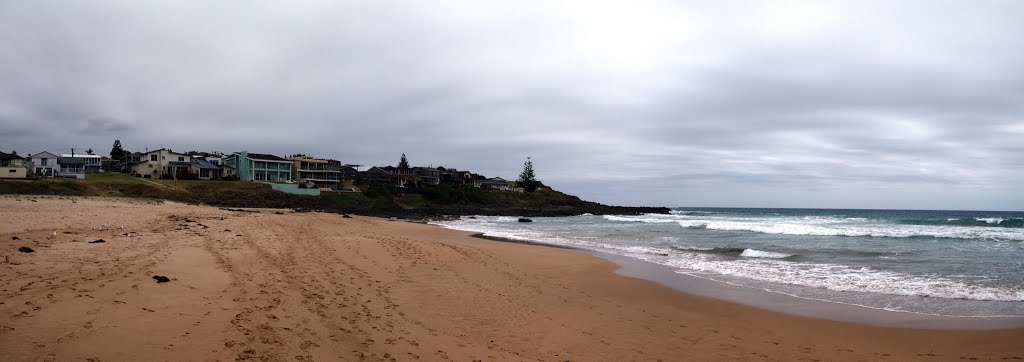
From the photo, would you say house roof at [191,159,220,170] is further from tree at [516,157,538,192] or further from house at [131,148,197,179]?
tree at [516,157,538,192]

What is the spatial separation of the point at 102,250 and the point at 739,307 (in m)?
12.8

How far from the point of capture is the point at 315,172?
85.7 m

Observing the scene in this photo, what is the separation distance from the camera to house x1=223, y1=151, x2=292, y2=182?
74.9m

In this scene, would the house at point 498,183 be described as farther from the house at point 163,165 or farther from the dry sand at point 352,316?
the dry sand at point 352,316

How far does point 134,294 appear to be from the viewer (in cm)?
685

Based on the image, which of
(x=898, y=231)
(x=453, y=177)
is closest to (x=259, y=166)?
(x=453, y=177)

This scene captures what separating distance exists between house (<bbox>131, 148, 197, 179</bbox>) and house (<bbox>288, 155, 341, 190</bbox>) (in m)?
16.6

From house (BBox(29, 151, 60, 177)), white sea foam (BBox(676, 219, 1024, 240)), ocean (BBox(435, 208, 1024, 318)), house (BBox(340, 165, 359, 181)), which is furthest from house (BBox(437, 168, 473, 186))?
ocean (BBox(435, 208, 1024, 318))

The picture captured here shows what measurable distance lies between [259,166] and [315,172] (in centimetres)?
1093

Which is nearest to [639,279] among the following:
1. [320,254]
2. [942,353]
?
[942,353]

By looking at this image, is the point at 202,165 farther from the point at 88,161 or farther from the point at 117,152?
the point at 117,152

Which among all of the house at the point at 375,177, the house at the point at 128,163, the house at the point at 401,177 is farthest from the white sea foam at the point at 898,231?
the house at the point at 128,163

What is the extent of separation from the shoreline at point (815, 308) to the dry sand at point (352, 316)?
45 cm

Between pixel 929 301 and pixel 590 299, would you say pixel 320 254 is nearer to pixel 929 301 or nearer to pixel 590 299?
pixel 590 299
